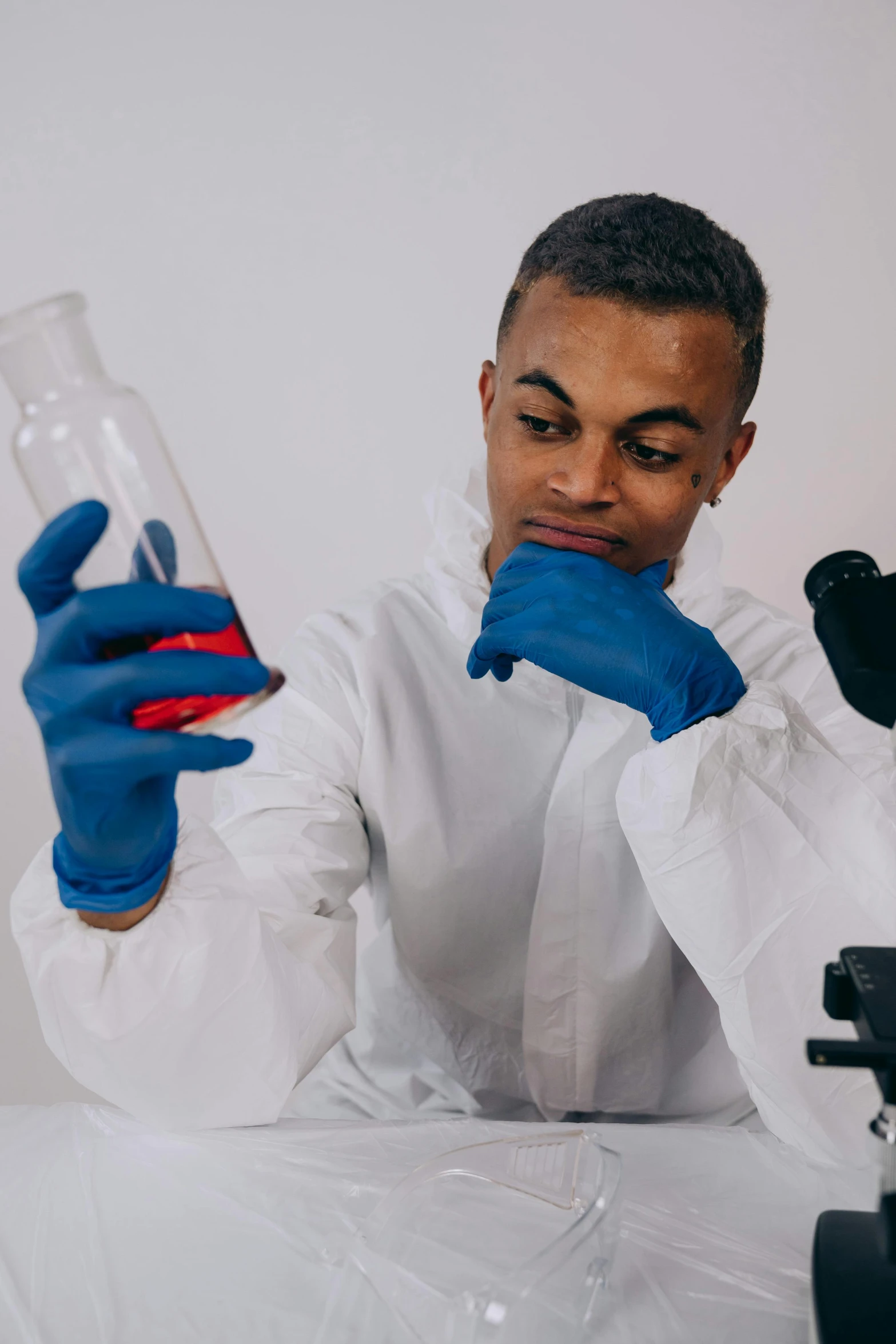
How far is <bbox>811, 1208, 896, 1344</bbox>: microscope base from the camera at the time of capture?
65 cm

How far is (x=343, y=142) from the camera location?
5.83 feet

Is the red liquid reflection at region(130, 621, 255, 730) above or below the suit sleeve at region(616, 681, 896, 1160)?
above

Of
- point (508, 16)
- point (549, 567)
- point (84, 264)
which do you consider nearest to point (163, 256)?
point (84, 264)

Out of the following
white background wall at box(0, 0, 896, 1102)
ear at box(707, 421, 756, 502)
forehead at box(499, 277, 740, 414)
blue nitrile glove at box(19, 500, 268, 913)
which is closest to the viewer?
blue nitrile glove at box(19, 500, 268, 913)

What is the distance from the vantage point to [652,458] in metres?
1.17

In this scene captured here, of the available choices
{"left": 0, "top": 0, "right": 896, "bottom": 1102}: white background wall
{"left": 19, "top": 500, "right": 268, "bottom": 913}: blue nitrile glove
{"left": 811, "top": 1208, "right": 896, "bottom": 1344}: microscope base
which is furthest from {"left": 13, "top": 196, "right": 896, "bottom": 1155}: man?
{"left": 0, "top": 0, "right": 896, "bottom": 1102}: white background wall

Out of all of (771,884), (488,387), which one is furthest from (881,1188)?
(488,387)

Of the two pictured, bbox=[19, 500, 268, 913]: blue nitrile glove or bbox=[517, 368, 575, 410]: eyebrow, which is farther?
bbox=[517, 368, 575, 410]: eyebrow

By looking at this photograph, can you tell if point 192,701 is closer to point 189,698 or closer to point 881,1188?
point 189,698

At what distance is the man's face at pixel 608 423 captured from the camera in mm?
1113

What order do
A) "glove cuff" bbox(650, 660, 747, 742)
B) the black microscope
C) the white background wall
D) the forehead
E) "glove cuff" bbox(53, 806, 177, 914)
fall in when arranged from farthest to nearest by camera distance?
the white background wall < the forehead < "glove cuff" bbox(650, 660, 747, 742) < "glove cuff" bbox(53, 806, 177, 914) < the black microscope

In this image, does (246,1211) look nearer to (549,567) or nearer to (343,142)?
(549,567)

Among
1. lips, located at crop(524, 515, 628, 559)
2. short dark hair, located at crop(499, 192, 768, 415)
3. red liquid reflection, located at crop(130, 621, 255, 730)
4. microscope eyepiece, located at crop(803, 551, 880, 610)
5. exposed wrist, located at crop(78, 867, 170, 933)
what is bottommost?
exposed wrist, located at crop(78, 867, 170, 933)

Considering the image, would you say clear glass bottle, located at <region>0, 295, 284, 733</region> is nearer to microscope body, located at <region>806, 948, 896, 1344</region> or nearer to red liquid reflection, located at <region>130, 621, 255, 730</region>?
red liquid reflection, located at <region>130, 621, 255, 730</region>
